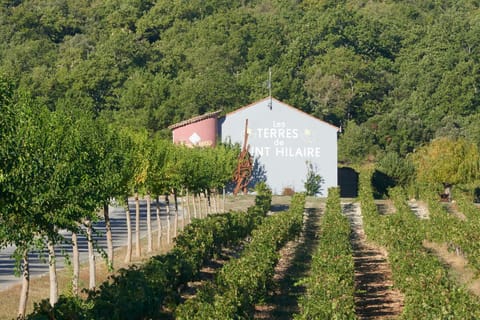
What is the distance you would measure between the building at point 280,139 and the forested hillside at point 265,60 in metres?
18.7

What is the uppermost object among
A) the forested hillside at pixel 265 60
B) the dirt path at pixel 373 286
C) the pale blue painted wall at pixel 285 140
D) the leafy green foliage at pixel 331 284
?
the forested hillside at pixel 265 60

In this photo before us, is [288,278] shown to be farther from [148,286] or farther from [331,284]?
[148,286]

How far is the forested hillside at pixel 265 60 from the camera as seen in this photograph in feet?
318

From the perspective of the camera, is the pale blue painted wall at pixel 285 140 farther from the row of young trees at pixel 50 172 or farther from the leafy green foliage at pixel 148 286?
the row of young trees at pixel 50 172

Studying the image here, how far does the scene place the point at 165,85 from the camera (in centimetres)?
9912

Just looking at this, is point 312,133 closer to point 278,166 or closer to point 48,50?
point 278,166

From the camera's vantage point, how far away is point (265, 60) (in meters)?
123

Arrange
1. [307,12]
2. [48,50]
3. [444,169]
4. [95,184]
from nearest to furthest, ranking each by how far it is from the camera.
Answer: [95,184] < [444,169] < [48,50] < [307,12]

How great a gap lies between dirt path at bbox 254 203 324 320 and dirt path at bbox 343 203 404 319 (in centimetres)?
172

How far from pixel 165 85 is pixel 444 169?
3607 cm

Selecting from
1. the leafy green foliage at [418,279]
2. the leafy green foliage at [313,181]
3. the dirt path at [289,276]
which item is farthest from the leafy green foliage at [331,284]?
the leafy green foliage at [313,181]

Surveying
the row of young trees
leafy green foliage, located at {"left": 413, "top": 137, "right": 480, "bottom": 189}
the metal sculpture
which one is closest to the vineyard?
the row of young trees

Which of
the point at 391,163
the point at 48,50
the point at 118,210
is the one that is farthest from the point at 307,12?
the point at 118,210

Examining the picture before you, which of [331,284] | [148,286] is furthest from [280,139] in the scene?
[148,286]
